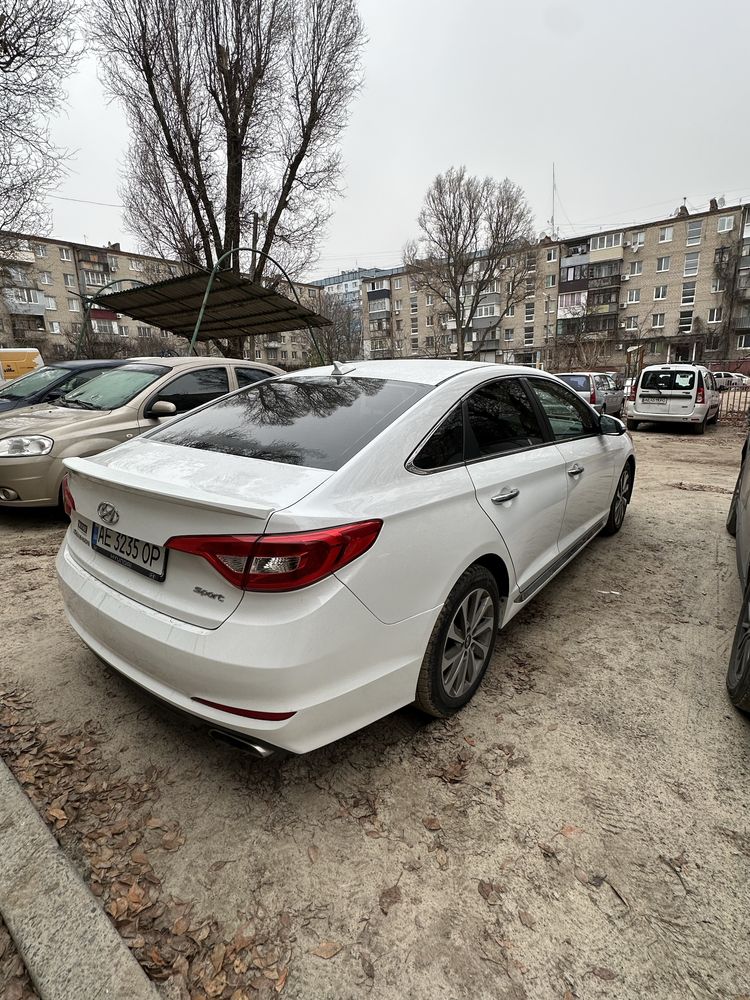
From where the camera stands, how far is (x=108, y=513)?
1981 millimetres

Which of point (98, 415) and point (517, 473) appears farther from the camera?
point (98, 415)

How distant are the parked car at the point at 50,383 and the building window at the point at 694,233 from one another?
196ft

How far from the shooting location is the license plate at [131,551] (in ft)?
5.89

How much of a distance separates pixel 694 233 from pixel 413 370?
61.5 meters

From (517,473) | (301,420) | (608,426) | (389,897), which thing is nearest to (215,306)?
(608,426)

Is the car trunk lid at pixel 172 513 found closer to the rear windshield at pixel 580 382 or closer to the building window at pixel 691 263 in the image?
the rear windshield at pixel 580 382

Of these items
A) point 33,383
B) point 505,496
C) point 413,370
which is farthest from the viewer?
point 33,383

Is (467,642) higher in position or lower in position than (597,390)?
higher

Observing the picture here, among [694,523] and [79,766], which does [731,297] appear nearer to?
[694,523]

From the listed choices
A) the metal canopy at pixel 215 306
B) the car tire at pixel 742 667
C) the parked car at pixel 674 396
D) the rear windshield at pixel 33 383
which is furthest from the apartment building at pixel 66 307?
the car tire at pixel 742 667

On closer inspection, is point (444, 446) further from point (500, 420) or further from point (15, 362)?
point (15, 362)

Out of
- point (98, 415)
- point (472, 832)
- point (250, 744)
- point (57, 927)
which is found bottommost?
point (472, 832)

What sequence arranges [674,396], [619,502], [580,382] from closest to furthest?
1. [619,502]
2. [674,396]
3. [580,382]

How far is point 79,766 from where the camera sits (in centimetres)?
203
